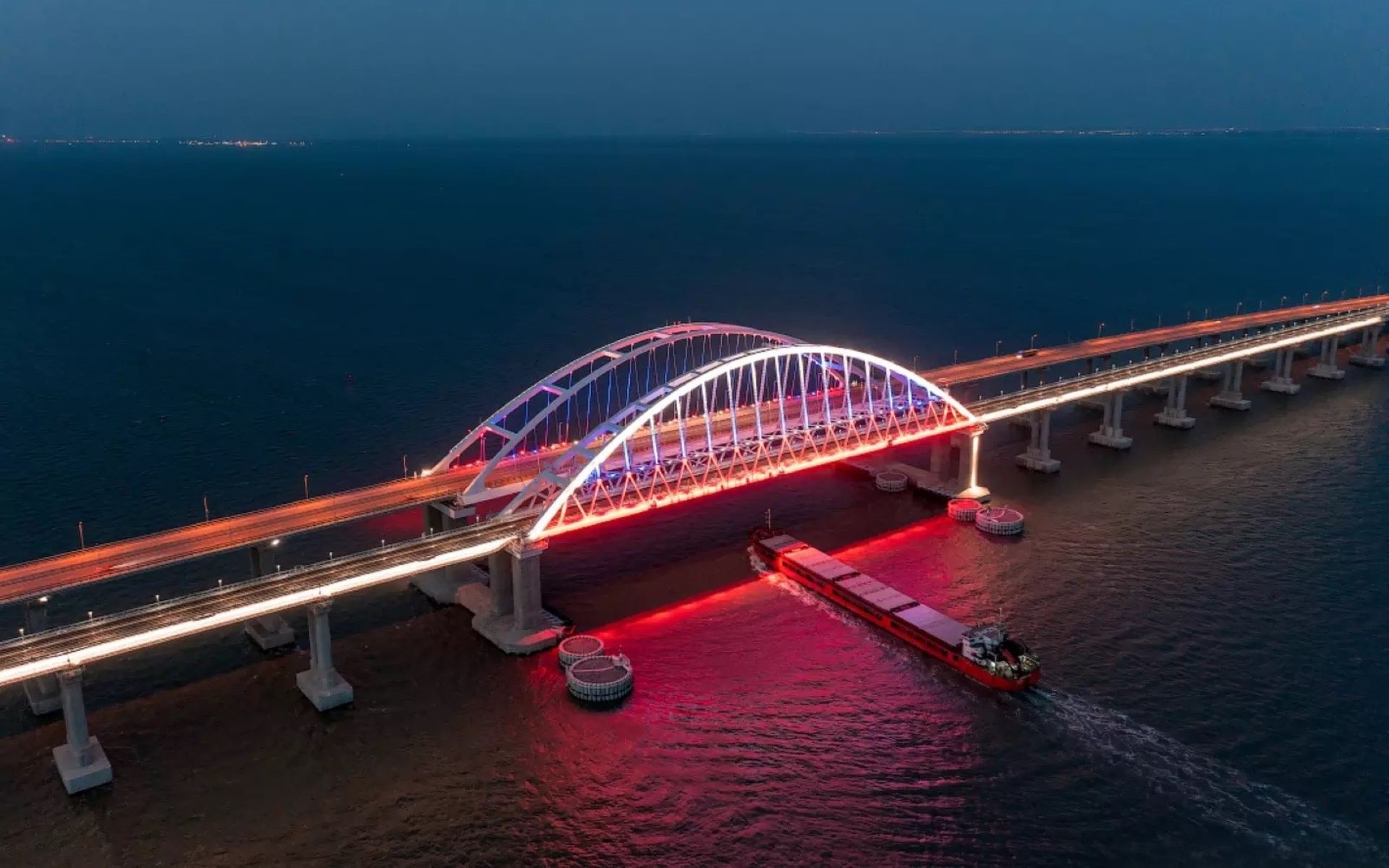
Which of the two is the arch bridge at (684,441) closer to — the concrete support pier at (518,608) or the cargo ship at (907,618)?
the concrete support pier at (518,608)

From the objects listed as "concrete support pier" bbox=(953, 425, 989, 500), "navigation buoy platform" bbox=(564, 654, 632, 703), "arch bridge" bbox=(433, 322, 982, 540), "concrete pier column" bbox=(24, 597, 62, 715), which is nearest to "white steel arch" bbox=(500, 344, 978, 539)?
"arch bridge" bbox=(433, 322, 982, 540)

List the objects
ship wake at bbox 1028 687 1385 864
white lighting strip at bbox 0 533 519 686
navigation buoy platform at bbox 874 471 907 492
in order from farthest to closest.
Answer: navigation buoy platform at bbox 874 471 907 492 < white lighting strip at bbox 0 533 519 686 < ship wake at bbox 1028 687 1385 864

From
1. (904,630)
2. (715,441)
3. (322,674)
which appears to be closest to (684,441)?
(715,441)

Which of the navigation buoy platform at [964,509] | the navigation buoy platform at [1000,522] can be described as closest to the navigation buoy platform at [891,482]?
the navigation buoy platform at [964,509]

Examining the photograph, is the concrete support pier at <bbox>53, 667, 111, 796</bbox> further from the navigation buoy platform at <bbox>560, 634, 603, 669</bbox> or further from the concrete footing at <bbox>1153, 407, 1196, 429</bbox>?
the concrete footing at <bbox>1153, 407, 1196, 429</bbox>

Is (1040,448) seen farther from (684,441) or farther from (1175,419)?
(684,441)

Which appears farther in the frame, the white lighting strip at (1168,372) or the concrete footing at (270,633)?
the white lighting strip at (1168,372)
